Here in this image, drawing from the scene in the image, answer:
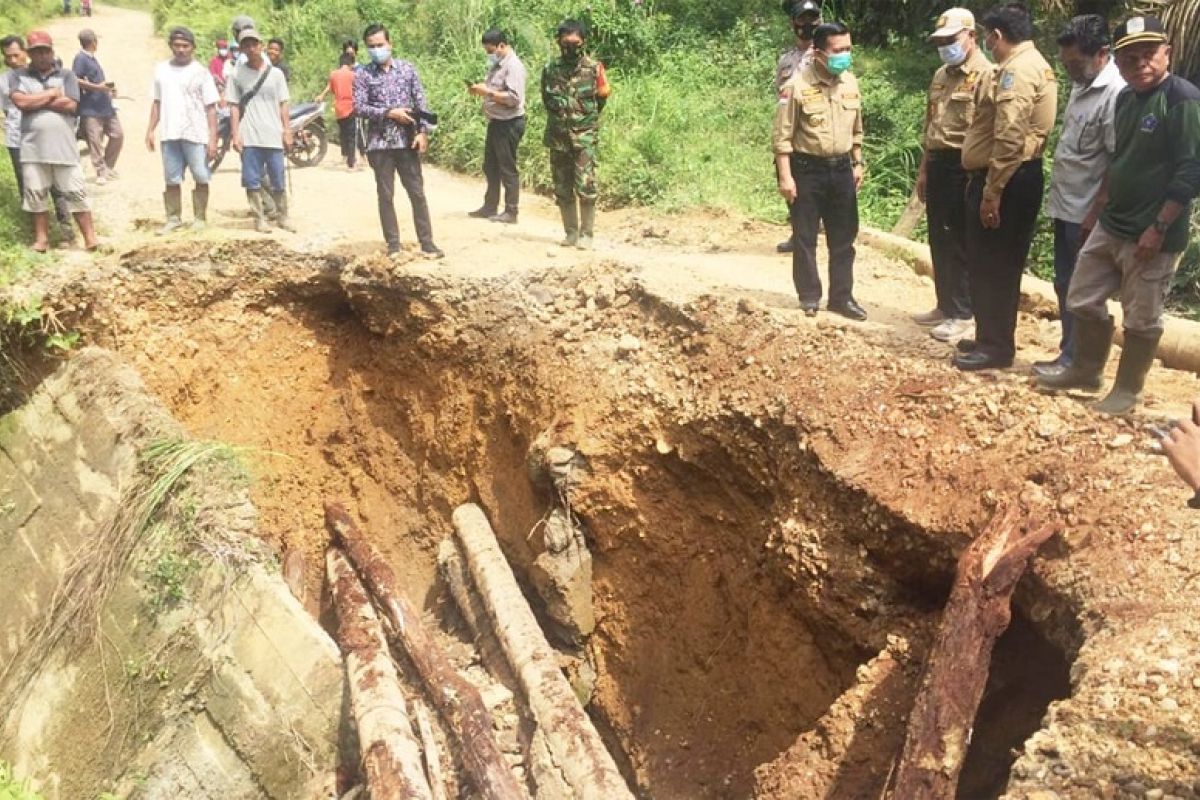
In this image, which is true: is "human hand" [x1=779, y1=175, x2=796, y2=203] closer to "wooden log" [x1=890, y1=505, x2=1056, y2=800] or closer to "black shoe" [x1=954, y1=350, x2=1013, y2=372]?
"black shoe" [x1=954, y1=350, x2=1013, y2=372]

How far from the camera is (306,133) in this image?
1297 centimetres

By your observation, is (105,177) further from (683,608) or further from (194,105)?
(683,608)

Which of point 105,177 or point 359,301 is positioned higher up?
point 105,177

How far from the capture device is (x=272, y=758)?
20.3 feet

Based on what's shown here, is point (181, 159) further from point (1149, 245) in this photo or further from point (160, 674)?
point (1149, 245)

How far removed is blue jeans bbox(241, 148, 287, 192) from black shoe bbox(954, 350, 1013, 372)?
6.03m

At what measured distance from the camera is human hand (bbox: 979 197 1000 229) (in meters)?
5.42

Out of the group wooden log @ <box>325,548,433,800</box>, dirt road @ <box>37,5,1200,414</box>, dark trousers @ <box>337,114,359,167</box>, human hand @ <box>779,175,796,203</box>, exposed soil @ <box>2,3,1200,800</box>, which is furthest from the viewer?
dark trousers @ <box>337,114,359,167</box>

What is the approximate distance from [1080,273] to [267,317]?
6192 millimetres

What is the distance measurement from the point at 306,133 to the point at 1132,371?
10.6 meters


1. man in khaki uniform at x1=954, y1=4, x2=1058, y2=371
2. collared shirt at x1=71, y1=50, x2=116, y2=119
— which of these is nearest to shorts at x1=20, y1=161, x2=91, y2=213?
collared shirt at x1=71, y1=50, x2=116, y2=119

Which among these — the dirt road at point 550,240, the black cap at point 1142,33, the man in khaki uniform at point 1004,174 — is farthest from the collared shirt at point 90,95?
the black cap at point 1142,33

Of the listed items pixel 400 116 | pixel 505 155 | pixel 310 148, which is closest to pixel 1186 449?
pixel 400 116

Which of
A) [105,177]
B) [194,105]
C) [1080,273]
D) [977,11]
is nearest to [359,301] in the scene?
[194,105]
